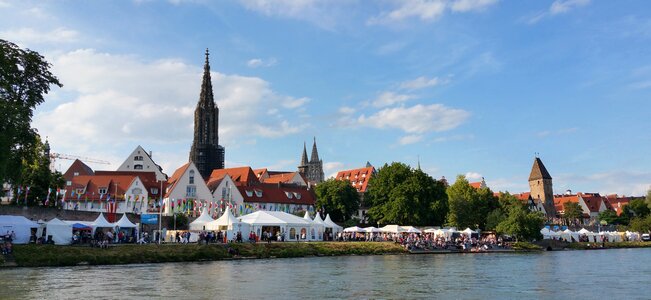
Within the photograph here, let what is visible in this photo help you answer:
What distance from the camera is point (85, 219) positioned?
58250mm

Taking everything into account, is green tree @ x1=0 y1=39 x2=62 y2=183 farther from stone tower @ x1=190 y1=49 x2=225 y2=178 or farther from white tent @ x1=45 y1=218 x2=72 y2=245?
stone tower @ x1=190 y1=49 x2=225 y2=178

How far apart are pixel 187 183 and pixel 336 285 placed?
5969 cm

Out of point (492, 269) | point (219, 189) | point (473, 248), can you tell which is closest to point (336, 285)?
point (492, 269)

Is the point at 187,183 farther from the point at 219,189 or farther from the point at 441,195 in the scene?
the point at 441,195

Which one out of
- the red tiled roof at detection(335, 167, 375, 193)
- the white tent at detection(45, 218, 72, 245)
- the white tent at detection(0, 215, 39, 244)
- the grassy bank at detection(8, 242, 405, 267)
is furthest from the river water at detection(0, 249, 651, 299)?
the red tiled roof at detection(335, 167, 375, 193)

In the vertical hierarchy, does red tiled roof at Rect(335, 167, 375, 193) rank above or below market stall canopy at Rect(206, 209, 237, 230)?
above

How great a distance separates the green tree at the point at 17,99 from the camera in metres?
36.3

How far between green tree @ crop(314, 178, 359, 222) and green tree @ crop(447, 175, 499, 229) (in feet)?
54.7

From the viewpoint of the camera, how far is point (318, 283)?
29969 millimetres

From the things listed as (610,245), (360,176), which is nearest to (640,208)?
(610,245)

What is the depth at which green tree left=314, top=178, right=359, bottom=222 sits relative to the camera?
96.2 meters

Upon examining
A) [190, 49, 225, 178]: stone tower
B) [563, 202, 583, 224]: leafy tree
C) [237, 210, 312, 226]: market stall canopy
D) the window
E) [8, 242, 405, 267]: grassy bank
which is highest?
[190, 49, 225, 178]: stone tower

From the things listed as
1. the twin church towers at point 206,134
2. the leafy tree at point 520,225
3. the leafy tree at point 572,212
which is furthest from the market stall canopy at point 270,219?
the leafy tree at point 572,212

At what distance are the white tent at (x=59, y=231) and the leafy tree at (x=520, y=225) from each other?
2336 inches
